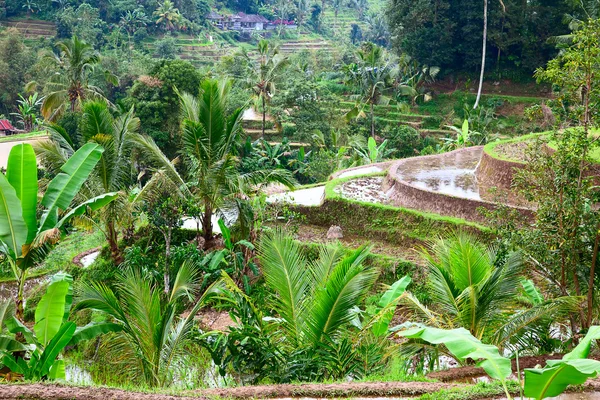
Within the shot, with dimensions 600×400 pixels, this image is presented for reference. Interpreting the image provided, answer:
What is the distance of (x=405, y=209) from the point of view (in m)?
12.9

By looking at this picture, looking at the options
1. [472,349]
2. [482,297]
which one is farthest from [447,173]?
[472,349]

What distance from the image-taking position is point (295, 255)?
22.4ft

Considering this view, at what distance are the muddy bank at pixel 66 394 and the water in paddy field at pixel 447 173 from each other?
8918 mm

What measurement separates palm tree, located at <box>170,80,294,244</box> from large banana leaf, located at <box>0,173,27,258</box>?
4697 millimetres

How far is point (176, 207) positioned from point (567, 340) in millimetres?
7037

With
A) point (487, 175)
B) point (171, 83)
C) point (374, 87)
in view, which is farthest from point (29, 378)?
point (374, 87)

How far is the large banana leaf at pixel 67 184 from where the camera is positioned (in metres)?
7.42

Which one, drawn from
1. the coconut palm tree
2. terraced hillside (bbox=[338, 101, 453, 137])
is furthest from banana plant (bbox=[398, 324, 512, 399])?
terraced hillside (bbox=[338, 101, 453, 137])

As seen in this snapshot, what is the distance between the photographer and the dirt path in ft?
39.3

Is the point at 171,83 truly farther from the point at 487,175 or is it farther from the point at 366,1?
the point at 366,1

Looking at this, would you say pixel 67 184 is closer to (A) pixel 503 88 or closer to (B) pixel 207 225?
(B) pixel 207 225

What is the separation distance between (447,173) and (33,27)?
41957 millimetres

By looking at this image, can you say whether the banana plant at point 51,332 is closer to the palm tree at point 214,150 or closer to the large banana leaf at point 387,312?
the large banana leaf at point 387,312

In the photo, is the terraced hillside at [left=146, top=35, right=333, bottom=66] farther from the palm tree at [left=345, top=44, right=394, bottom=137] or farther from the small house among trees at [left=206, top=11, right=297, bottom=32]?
the palm tree at [left=345, top=44, right=394, bottom=137]
